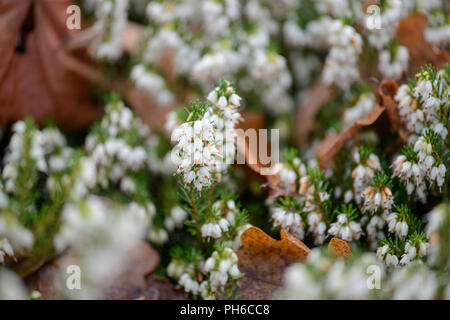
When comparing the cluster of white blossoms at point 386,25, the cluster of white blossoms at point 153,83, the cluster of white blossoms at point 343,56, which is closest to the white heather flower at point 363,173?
the cluster of white blossoms at point 343,56

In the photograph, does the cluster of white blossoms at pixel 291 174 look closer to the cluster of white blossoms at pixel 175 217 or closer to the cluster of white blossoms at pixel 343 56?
the cluster of white blossoms at pixel 175 217

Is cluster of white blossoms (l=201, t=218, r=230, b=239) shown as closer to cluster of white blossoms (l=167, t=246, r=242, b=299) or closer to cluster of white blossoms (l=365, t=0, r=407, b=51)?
cluster of white blossoms (l=167, t=246, r=242, b=299)

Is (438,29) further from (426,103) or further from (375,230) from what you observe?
(375,230)

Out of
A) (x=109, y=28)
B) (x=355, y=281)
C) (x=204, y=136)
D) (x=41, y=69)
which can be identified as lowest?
(x=355, y=281)

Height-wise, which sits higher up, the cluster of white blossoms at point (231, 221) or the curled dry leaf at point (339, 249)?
the cluster of white blossoms at point (231, 221)

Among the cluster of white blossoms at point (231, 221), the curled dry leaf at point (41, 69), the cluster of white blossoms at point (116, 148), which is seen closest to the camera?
the cluster of white blossoms at point (231, 221)

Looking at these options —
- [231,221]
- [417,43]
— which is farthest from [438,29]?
[231,221]
